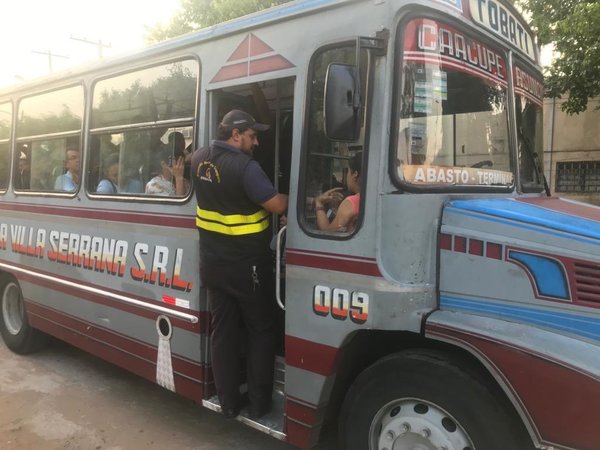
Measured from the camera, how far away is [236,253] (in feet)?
10.1

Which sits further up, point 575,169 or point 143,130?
point 575,169

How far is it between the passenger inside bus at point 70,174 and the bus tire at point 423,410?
3190 mm

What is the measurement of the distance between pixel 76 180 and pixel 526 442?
13.0 feet

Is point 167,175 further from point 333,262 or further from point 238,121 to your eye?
point 333,262

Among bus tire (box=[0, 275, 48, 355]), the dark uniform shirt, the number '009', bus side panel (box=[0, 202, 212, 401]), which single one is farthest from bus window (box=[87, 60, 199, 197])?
bus tire (box=[0, 275, 48, 355])

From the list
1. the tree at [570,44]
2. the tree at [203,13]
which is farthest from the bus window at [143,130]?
the tree at [203,13]

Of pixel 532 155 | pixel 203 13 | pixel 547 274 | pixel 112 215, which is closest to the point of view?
pixel 547 274

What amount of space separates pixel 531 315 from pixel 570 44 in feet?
26.0

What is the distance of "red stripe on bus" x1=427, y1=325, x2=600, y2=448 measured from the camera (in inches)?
78.1

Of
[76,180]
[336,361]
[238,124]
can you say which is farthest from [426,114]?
[76,180]

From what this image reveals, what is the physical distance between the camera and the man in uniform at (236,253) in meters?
3.01

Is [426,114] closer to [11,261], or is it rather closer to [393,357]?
[393,357]

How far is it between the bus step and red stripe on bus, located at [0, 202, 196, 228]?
3.77 ft


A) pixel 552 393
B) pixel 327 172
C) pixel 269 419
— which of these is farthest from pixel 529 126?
pixel 269 419
